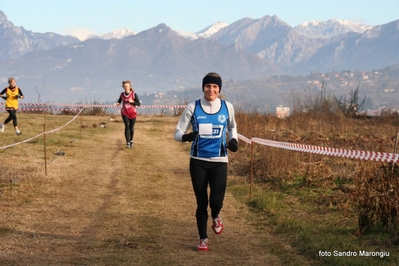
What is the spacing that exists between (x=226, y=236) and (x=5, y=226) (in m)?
3.08

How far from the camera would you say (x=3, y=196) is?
10.5 m

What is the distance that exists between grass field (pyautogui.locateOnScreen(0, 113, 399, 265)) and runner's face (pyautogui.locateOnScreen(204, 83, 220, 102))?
1892 mm

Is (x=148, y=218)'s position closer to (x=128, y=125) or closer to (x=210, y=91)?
(x=210, y=91)

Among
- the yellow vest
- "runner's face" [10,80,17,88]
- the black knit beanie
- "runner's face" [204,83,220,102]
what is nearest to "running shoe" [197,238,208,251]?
"runner's face" [204,83,220,102]

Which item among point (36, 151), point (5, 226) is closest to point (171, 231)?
point (5, 226)

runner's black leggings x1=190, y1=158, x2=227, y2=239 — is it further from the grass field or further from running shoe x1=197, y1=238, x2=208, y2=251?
the grass field

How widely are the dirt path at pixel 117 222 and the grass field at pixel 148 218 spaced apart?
0.04 ft

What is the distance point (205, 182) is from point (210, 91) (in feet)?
3.73

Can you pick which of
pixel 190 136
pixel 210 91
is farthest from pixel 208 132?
pixel 210 91

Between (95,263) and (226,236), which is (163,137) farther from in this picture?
(95,263)

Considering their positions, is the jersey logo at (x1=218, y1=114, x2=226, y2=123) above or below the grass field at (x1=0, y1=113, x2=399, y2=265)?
above

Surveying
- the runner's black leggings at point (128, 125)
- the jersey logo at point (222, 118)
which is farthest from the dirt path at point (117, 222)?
the runner's black leggings at point (128, 125)

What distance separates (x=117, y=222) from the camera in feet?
29.5

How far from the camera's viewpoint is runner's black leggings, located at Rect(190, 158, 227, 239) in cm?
747
